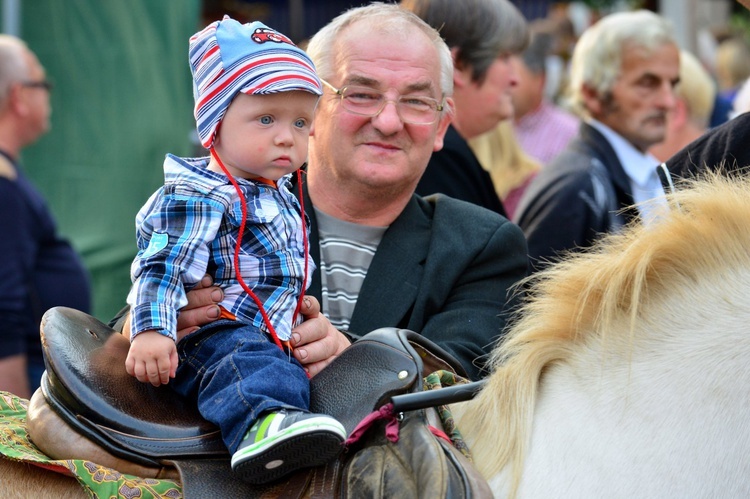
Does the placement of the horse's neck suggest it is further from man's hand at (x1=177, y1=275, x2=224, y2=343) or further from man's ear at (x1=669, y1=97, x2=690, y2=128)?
man's ear at (x1=669, y1=97, x2=690, y2=128)

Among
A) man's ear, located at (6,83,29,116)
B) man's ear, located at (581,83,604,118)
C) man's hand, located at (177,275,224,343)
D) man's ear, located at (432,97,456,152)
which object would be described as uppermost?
man's ear, located at (432,97,456,152)

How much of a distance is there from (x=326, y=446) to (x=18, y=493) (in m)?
0.65

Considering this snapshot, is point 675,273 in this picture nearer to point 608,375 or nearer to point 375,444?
point 608,375

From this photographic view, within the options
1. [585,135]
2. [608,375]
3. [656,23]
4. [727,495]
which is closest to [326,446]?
[608,375]

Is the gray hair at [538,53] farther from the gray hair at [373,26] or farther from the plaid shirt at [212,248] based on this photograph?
the plaid shirt at [212,248]

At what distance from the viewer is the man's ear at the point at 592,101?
4688 millimetres

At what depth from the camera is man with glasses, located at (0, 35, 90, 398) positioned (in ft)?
14.5

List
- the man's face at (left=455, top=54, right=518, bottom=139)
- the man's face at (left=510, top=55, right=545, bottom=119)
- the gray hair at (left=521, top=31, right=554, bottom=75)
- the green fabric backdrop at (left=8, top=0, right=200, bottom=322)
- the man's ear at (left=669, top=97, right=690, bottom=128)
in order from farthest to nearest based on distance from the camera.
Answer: the gray hair at (left=521, top=31, right=554, bottom=75) < the man's face at (left=510, top=55, right=545, bottom=119) < the man's ear at (left=669, top=97, right=690, bottom=128) < the green fabric backdrop at (left=8, top=0, right=200, bottom=322) < the man's face at (left=455, top=54, right=518, bottom=139)

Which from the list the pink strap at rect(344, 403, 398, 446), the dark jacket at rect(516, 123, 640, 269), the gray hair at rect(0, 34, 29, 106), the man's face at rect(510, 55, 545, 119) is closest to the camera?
the pink strap at rect(344, 403, 398, 446)

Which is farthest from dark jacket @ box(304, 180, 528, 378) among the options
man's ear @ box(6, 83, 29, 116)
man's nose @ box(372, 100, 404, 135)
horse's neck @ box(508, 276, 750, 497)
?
man's ear @ box(6, 83, 29, 116)

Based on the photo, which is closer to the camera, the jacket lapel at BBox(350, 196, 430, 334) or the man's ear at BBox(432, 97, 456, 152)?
the jacket lapel at BBox(350, 196, 430, 334)

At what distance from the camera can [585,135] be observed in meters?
4.48

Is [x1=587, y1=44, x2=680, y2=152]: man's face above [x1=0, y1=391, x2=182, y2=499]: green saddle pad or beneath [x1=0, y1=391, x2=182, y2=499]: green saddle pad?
above

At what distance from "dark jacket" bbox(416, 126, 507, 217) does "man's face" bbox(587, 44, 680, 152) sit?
1189mm
